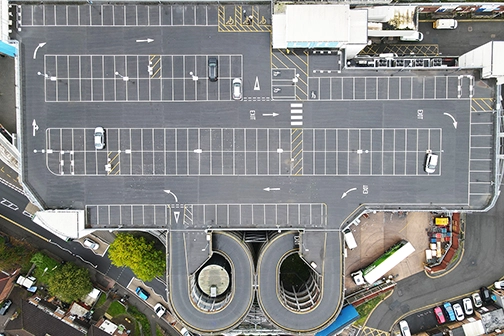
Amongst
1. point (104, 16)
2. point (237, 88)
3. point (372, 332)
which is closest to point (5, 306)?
point (104, 16)

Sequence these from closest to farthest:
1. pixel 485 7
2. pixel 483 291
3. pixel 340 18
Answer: pixel 340 18 < pixel 485 7 < pixel 483 291

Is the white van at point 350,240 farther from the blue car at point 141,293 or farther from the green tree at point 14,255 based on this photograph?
the green tree at point 14,255

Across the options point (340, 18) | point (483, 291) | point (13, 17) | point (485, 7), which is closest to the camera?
point (340, 18)

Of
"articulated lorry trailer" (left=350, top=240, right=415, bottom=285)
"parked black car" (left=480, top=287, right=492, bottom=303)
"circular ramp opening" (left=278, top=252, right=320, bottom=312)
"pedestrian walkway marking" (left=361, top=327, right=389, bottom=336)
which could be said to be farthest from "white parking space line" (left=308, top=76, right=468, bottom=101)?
"pedestrian walkway marking" (left=361, top=327, right=389, bottom=336)

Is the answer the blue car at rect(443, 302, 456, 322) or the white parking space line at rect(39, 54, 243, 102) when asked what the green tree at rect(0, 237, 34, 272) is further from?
the blue car at rect(443, 302, 456, 322)

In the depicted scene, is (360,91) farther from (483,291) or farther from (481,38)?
(483,291)

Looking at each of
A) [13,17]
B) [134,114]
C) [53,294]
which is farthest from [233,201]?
[13,17]

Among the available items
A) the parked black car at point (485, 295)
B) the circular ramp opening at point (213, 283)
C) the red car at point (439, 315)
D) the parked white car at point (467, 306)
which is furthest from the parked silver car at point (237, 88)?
the parked black car at point (485, 295)
